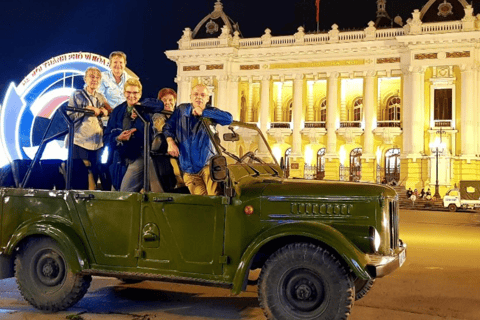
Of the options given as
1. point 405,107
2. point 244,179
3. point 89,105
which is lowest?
point 244,179

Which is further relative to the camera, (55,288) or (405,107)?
(405,107)

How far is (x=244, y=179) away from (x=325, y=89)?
1745 inches

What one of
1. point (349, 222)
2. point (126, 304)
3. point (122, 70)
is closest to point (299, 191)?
point (349, 222)

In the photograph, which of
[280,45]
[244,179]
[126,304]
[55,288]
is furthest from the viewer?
[280,45]

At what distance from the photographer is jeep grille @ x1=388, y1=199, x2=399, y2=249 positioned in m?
5.67

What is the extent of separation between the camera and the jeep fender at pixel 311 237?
5.06 meters

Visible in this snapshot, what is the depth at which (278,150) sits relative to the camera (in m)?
48.7

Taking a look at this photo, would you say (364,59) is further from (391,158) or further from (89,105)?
(89,105)

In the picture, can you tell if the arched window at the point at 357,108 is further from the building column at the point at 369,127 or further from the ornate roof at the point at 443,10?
the ornate roof at the point at 443,10

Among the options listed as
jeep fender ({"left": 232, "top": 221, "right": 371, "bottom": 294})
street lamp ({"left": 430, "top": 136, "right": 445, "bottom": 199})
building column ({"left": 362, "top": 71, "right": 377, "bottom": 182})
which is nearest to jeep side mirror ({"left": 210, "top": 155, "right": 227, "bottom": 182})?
jeep fender ({"left": 232, "top": 221, "right": 371, "bottom": 294})

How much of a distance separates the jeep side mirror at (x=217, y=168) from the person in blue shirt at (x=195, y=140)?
455mm

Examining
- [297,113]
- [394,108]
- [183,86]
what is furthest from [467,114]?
[183,86]

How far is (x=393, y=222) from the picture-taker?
576 cm

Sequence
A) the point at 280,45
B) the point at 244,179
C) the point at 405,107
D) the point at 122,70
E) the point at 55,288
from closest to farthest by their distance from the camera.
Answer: the point at 244,179, the point at 55,288, the point at 122,70, the point at 405,107, the point at 280,45
